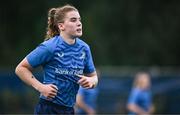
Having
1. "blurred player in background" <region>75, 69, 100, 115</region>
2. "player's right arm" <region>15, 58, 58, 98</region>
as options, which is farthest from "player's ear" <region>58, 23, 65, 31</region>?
"blurred player in background" <region>75, 69, 100, 115</region>

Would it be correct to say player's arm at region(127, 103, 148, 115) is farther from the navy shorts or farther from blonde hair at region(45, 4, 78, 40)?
the navy shorts

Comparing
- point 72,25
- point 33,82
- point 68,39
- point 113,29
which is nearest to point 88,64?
point 68,39

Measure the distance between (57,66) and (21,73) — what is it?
40 cm

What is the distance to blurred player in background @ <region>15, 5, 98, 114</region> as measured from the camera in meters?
7.84

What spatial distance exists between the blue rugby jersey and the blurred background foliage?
23.0 metres

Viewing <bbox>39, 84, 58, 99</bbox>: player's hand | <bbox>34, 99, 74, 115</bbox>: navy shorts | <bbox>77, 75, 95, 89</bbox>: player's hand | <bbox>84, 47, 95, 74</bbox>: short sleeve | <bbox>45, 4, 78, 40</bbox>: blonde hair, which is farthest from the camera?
<bbox>84, 47, 95, 74</bbox>: short sleeve

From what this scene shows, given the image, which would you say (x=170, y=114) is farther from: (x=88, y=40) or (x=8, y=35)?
(x=8, y=35)

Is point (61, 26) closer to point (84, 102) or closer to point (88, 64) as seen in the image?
point (88, 64)

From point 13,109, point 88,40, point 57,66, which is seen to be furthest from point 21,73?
point 88,40

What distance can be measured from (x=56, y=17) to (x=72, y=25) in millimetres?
247

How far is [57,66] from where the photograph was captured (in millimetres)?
7926

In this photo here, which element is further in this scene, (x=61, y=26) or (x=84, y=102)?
(x=84, y=102)

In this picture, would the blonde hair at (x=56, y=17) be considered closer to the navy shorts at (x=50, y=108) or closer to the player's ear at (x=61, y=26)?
the player's ear at (x=61, y=26)

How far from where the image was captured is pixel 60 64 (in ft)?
26.0
